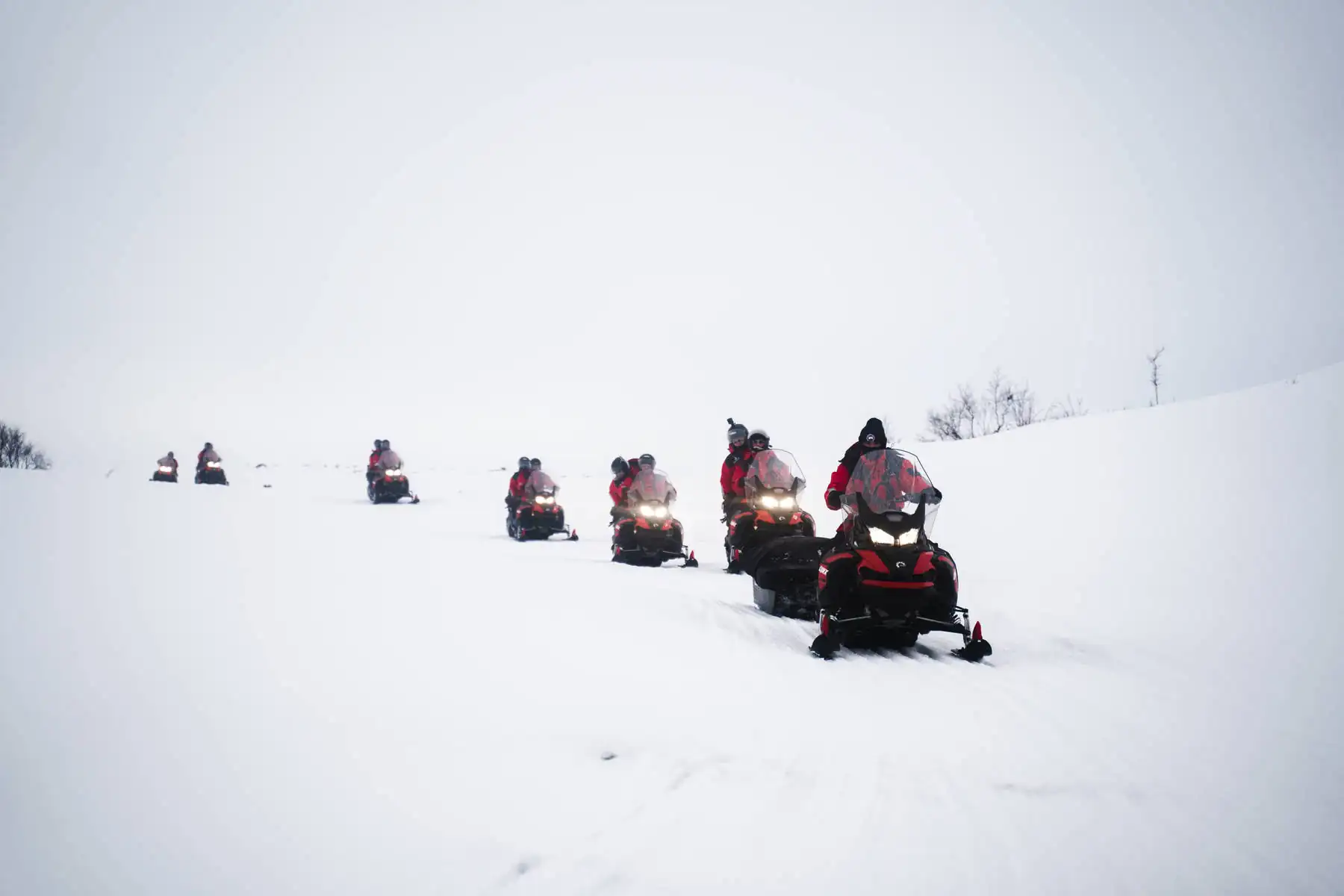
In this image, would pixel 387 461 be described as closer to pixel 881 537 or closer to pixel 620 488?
pixel 620 488

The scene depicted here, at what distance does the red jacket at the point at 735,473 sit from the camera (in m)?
11.2

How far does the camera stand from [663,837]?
2.78 m

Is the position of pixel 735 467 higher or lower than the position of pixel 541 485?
higher

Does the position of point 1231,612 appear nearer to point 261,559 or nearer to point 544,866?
point 544,866

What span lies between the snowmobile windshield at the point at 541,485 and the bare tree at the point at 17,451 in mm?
22391

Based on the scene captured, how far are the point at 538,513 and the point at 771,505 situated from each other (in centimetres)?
833

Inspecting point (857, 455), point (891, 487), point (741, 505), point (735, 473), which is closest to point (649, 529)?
point (735, 473)

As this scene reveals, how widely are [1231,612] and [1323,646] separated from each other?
1.22 m

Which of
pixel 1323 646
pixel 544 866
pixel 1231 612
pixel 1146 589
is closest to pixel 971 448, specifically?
pixel 1146 589

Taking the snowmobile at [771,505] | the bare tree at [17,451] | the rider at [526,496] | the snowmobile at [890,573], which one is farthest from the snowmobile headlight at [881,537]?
the bare tree at [17,451]

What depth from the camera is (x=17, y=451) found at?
27.7 metres

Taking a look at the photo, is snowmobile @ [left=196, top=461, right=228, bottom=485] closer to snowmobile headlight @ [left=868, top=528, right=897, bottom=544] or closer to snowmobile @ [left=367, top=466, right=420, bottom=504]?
snowmobile @ [left=367, top=466, right=420, bottom=504]

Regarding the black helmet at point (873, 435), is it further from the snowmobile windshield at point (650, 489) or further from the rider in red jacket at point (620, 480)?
the rider in red jacket at point (620, 480)

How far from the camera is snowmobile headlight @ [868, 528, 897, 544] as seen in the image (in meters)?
5.68
